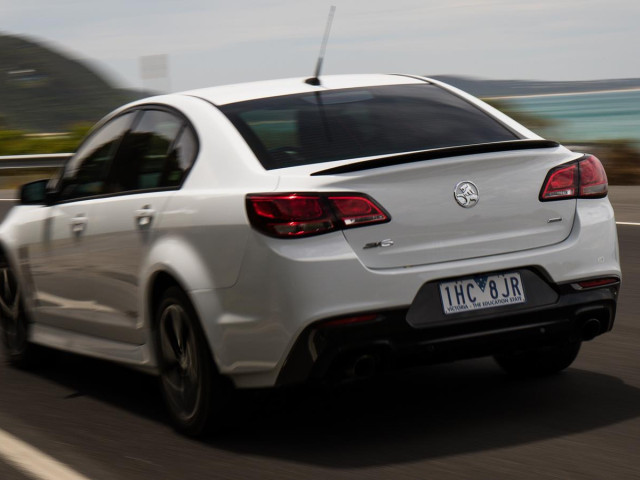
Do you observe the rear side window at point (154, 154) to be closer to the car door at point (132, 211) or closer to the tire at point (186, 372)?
the car door at point (132, 211)

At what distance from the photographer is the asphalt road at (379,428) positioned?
484 cm

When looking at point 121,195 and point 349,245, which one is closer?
point 349,245

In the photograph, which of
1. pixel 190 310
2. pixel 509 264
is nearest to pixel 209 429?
pixel 190 310

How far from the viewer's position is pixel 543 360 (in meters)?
6.31

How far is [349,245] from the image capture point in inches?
194

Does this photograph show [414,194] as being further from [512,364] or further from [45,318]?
[45,318]

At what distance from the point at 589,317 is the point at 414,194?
1.00 meters

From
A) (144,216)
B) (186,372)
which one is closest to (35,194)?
(144,216)

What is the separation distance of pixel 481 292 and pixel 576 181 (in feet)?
2.44

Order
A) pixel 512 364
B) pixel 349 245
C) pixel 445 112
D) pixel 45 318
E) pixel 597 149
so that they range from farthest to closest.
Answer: pixel 597 149
pixel 45 318
pixel 512 364
pixel 445 112
pixel 349 245

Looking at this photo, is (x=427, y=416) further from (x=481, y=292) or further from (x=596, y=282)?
(x=596, y=282)

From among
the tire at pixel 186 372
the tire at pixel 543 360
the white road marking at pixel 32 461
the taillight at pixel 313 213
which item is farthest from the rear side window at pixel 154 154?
the tire at pixel 543 360

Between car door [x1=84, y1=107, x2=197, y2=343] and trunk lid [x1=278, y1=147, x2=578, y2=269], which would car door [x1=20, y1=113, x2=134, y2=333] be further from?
trunk lid [x1=278, y1=147, x2=578, y2=269]

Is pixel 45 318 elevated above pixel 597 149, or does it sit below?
above
